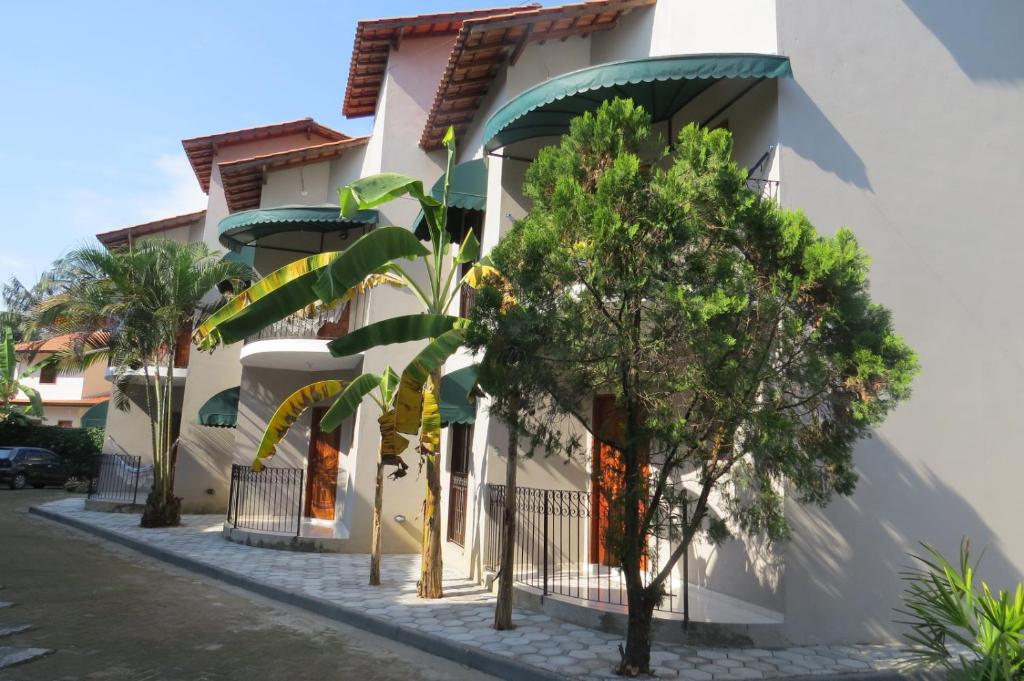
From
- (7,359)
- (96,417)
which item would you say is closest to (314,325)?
(96,417)

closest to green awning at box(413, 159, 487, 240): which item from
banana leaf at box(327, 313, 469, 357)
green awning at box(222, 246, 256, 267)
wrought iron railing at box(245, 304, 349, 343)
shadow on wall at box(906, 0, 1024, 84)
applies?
banana leaf at box(327, 313, 469, 357)

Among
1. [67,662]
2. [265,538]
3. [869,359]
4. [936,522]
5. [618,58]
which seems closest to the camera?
[869,359]

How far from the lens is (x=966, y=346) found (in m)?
9.11

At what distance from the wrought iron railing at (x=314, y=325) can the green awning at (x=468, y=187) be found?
4.44m

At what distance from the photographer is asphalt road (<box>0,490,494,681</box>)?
6.67 m

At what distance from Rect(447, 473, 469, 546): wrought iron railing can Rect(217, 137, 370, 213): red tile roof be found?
886 centimetres

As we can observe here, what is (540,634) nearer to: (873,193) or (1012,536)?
(1012,536)

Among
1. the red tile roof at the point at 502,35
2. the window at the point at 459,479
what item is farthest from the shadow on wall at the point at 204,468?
the red tile roof at the point at 502,35

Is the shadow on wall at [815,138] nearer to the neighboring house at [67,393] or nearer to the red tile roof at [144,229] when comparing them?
the red tile roof at [144,229]

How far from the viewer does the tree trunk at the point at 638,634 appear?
21.7 feet

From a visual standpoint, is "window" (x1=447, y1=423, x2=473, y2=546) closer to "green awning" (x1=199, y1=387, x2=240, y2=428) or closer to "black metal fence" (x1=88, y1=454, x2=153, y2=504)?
"green awning" (x1=199, y1=387, x2=240, y2=428)

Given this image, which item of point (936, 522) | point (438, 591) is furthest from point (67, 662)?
point (936, 522)

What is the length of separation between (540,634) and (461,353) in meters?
5.72

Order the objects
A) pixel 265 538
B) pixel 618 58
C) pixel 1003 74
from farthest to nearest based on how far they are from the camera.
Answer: pixel 265 538 → pixel 618 58 → pixel 1003 74
